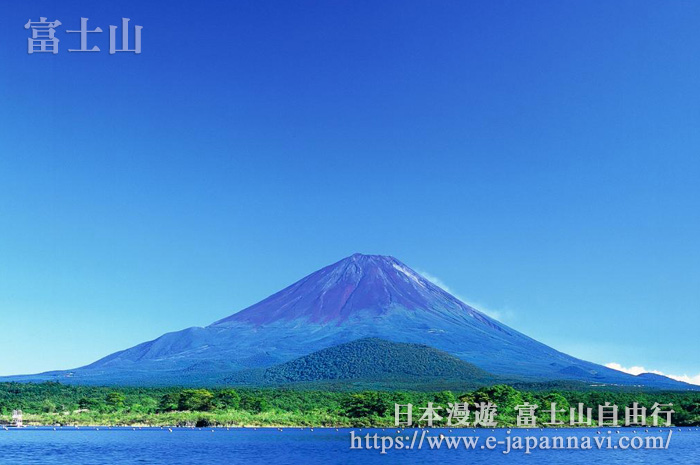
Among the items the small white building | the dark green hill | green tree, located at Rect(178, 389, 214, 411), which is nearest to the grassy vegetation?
green tree, located at Rect(178, 389, 214, 411)

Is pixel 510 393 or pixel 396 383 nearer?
pixel 510 393

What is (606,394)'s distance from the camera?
294ft

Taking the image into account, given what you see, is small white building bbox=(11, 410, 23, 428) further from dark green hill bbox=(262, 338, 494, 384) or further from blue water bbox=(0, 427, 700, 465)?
dark green hill bbox=(262, 338, 494, 384)

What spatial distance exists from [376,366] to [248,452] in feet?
331

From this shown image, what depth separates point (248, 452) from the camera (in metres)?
46.1

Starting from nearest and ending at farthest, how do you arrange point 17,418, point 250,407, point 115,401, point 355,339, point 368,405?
point 17,418 → point 368,405 → point 250,407 → point 115,401 → point 355,339

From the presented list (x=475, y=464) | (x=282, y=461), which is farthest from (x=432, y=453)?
(x=282, y=461)

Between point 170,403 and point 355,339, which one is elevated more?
point 355,339

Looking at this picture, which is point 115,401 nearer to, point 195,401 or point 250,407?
point 195,401

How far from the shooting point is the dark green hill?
5433 inches

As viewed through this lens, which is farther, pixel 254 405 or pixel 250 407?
pixel 254 405

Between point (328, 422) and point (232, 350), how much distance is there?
121m

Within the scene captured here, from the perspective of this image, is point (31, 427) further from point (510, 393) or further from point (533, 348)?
point (533, 348)

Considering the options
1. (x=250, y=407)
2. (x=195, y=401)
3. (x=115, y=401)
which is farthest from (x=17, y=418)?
(x=250, y=407)
